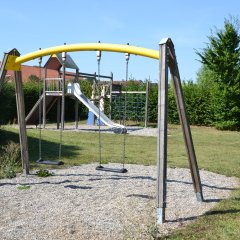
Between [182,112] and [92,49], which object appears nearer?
[182,112]

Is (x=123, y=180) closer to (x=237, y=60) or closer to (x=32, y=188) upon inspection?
(x=32, y=188)

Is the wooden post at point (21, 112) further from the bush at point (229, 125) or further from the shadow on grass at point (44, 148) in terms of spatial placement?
the bush at point (229, 125)

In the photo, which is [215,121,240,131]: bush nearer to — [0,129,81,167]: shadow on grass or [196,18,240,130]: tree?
[196,18,240,130]: tree

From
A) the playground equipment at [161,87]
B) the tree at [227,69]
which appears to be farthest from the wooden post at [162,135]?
the tree at [227,69]

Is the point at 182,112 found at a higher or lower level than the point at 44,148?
higher

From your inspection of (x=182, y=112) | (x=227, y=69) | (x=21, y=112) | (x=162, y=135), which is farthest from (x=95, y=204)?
(x=227, y=69)

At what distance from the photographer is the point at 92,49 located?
587 centimetres

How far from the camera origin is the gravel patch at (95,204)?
4.26 m

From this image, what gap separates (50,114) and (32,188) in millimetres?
19525

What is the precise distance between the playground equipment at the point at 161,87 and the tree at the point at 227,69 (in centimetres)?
1595

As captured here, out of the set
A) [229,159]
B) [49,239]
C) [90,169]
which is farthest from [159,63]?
[229,159]

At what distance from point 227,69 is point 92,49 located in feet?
54.1

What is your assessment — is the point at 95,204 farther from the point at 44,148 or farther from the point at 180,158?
the point at 44,148

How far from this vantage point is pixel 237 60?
21.2m
